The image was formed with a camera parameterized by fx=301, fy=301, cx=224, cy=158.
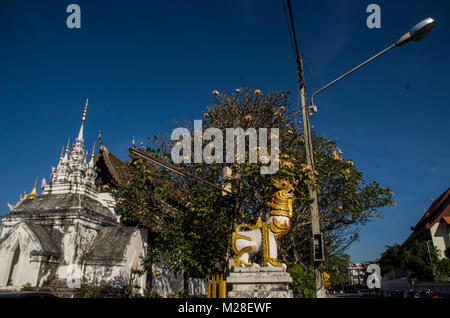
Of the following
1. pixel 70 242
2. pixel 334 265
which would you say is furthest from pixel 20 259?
pixel 334 265

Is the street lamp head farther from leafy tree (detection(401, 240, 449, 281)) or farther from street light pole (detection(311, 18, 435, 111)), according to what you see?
leafy tree (detection(401, 240, 449, 281))

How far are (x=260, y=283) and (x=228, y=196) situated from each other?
4.52m

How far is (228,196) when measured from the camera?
11.1 m

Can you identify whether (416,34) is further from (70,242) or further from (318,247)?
(70,242)

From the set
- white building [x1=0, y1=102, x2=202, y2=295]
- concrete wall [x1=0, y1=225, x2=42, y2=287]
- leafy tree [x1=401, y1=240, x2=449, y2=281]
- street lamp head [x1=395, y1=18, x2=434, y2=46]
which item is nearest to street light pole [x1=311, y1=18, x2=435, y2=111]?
street lamp head [x1=395, y1=18, x2=434, y2=46]

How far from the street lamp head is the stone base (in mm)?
6394

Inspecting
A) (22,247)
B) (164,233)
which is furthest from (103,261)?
(164,233)

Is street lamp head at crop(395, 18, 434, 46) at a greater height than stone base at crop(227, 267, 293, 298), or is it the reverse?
street lamp head at crop(395, 18, 434, 46)

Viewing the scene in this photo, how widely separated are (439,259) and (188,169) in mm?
38373

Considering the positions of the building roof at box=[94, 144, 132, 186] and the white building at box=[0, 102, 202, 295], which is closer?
the white building at box=[0, 102, 202, 295]

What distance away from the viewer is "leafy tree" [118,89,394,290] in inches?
415

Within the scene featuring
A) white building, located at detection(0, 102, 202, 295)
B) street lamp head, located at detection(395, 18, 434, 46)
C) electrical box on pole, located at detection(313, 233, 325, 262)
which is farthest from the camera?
white building, located at detection(0, 102, 202, 295)
